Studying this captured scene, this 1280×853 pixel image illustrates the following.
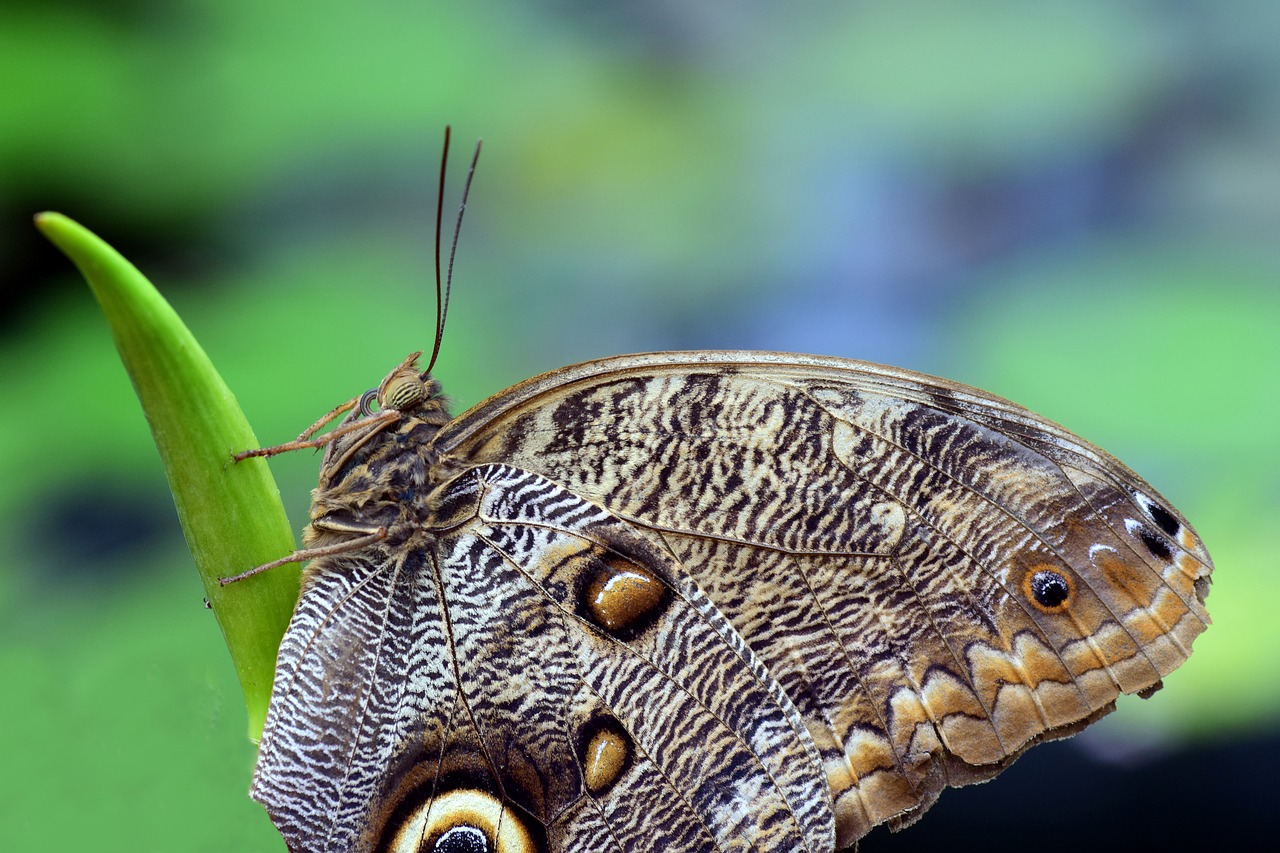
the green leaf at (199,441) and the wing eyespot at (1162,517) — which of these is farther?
the wing eyespot at (1162,517)

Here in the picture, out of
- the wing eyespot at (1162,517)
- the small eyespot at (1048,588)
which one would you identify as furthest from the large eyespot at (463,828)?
the wing eyespot at (1162,517)

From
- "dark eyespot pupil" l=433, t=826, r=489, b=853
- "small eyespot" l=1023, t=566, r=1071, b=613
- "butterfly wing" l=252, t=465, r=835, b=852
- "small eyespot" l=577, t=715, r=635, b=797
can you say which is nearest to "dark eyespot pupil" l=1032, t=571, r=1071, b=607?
"small eyespot" l=1023, t=566, r=1071, b=613

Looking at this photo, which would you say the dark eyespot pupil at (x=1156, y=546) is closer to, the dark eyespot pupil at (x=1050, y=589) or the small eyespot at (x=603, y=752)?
the dark eyespot pupil at (x=1050, y=589)

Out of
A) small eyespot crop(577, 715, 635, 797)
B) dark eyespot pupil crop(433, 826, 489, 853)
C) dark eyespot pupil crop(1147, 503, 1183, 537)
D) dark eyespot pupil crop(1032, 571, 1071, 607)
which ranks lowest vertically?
dark eyespot pupil crop(433, 826, 489, 853)

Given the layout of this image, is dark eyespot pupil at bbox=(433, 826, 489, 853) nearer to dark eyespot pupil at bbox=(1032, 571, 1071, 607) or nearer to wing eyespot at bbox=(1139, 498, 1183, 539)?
dark eyespot pupil at bbox=(1032, 571, 1071, 607)

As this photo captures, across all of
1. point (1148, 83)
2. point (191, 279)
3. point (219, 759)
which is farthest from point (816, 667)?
point (1148, 83)

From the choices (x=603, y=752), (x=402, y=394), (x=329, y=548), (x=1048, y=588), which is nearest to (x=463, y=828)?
(x=603, y=752)

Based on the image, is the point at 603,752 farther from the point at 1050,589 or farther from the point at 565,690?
the point at 1050,589
